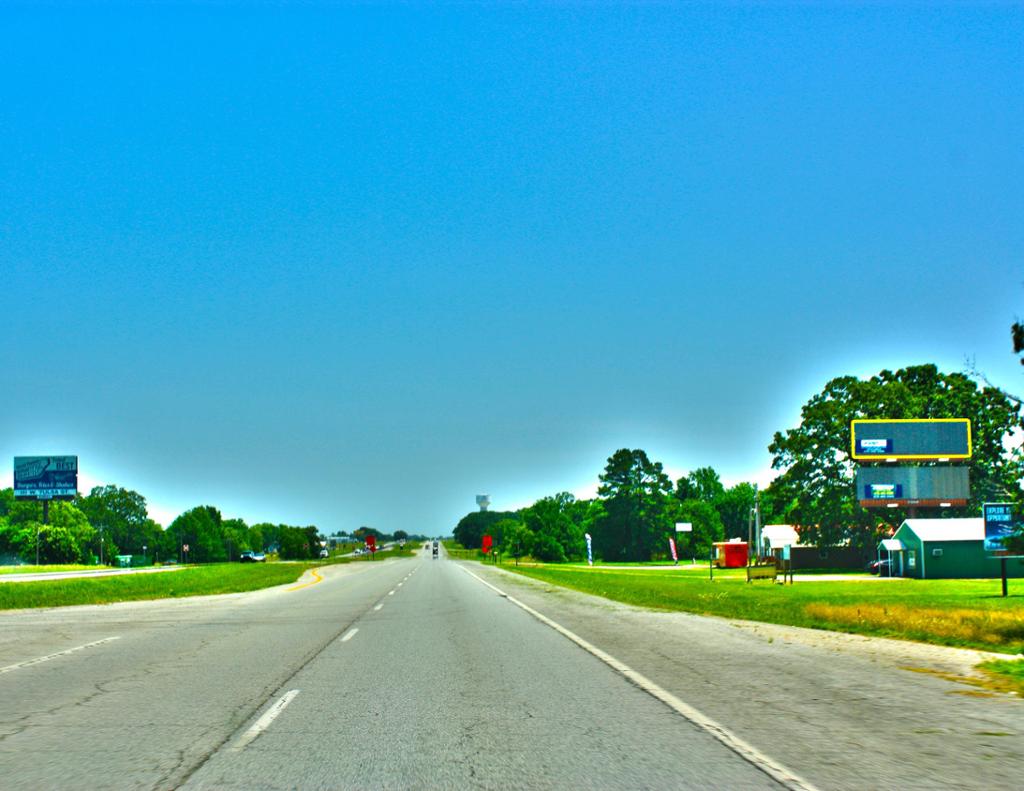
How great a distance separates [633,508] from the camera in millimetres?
124188

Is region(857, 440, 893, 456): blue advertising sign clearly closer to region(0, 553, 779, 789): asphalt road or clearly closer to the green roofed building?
the green roofed building

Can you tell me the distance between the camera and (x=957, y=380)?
88.2 metres

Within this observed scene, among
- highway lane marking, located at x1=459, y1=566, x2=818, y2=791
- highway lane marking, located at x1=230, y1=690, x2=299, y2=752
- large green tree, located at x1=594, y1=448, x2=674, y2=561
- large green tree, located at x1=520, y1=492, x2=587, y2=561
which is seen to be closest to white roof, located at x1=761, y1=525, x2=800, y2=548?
large green tree, located at x1=594, y1=448, x2=674, y2=561

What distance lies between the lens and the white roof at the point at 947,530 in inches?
2367

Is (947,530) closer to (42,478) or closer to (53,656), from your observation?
(53,656)

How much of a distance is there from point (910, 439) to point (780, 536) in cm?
1304

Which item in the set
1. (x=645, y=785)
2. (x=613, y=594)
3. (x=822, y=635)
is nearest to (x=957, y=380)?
(x=613, y=594)

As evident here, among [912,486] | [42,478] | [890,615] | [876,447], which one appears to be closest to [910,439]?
[876,447]

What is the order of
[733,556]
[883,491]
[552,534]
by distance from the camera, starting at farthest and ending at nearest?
[552,534] < [733,556] < [883,491]

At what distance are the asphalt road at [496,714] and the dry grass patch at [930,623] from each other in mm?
2072

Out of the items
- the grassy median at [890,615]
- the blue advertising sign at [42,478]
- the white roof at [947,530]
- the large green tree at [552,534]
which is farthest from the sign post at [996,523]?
the large green tree at [552,534]

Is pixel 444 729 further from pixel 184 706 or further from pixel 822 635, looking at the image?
pixel 822 635

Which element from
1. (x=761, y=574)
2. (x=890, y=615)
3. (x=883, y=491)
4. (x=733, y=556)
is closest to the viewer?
(x=890, y=615)

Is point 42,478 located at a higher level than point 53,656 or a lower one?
higher
